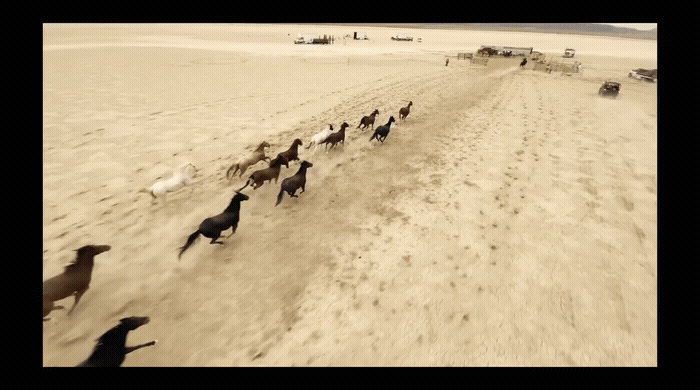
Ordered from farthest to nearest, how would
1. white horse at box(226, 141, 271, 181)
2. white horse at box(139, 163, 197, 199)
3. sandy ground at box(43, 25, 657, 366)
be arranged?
white horse at box(226, 141, 271, 181)
white horse at box(139, 163, 197, 199)
sandy ground at box(43, 25, 657, 366)

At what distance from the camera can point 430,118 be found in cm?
1416

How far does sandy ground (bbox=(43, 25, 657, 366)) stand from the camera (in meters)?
4.20

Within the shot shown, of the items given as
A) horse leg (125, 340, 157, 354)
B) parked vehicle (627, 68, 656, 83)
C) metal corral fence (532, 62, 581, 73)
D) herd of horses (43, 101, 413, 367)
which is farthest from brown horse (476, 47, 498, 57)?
horse leg (125, 340, 157, 354)

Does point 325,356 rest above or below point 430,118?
below

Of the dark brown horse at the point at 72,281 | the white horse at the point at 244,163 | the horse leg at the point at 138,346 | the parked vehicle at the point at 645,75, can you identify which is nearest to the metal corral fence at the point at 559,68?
the parked vehicle at the point at 645,75

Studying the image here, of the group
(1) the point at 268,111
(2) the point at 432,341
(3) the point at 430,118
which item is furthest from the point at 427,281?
(1) the point at 268,111

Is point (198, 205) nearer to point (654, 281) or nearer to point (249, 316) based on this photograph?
point (249, 316)

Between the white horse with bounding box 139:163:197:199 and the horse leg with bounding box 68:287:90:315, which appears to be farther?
the white horse with bounding box 139:163:197:199

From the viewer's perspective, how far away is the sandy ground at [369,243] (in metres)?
4.20

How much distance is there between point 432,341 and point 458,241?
8.21 feet

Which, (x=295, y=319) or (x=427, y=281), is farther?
(x=427, y=281)

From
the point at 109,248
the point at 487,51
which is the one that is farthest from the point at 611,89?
the point at 487,51

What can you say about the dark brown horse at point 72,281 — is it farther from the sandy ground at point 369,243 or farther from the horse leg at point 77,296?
the sandy ground at point 369,243

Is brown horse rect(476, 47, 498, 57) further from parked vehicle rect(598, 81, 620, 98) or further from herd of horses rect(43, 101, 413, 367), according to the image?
herd of horses rect(43, 101, 413, 367)
